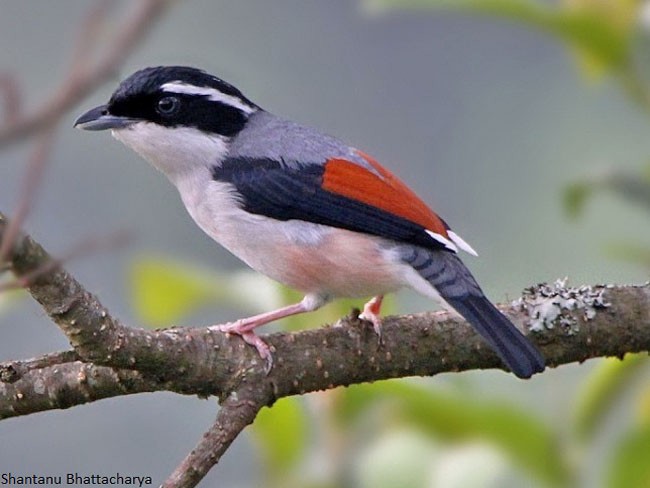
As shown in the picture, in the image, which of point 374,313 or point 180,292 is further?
point 180,292

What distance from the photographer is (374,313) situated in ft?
10.8

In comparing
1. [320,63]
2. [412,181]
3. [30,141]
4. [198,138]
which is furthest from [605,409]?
[320,63]

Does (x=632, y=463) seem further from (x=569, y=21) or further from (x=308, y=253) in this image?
(x=569, y=21)

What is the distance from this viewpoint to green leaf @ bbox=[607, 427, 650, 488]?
308cm

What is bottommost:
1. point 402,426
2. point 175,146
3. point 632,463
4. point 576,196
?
point 402,426

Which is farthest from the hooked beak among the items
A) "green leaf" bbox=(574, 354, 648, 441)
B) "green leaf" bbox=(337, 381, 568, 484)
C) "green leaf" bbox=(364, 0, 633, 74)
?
"green leaf" bbox=(574, 354, 648, 441)

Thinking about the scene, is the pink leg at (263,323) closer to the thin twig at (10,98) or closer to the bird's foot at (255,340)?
the bird's foot at (255,340)

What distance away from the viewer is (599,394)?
321 cm

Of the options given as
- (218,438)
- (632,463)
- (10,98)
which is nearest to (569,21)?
(632,463)

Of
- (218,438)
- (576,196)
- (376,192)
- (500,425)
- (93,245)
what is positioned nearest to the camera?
(93,245)

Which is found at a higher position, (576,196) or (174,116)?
(576,196)

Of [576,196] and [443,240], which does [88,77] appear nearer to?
[443,240]

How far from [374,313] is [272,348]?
519mm

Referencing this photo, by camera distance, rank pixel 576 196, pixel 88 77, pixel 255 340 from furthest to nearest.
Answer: pixel 576 196 → pixel 255 340 → pixel 88 77
